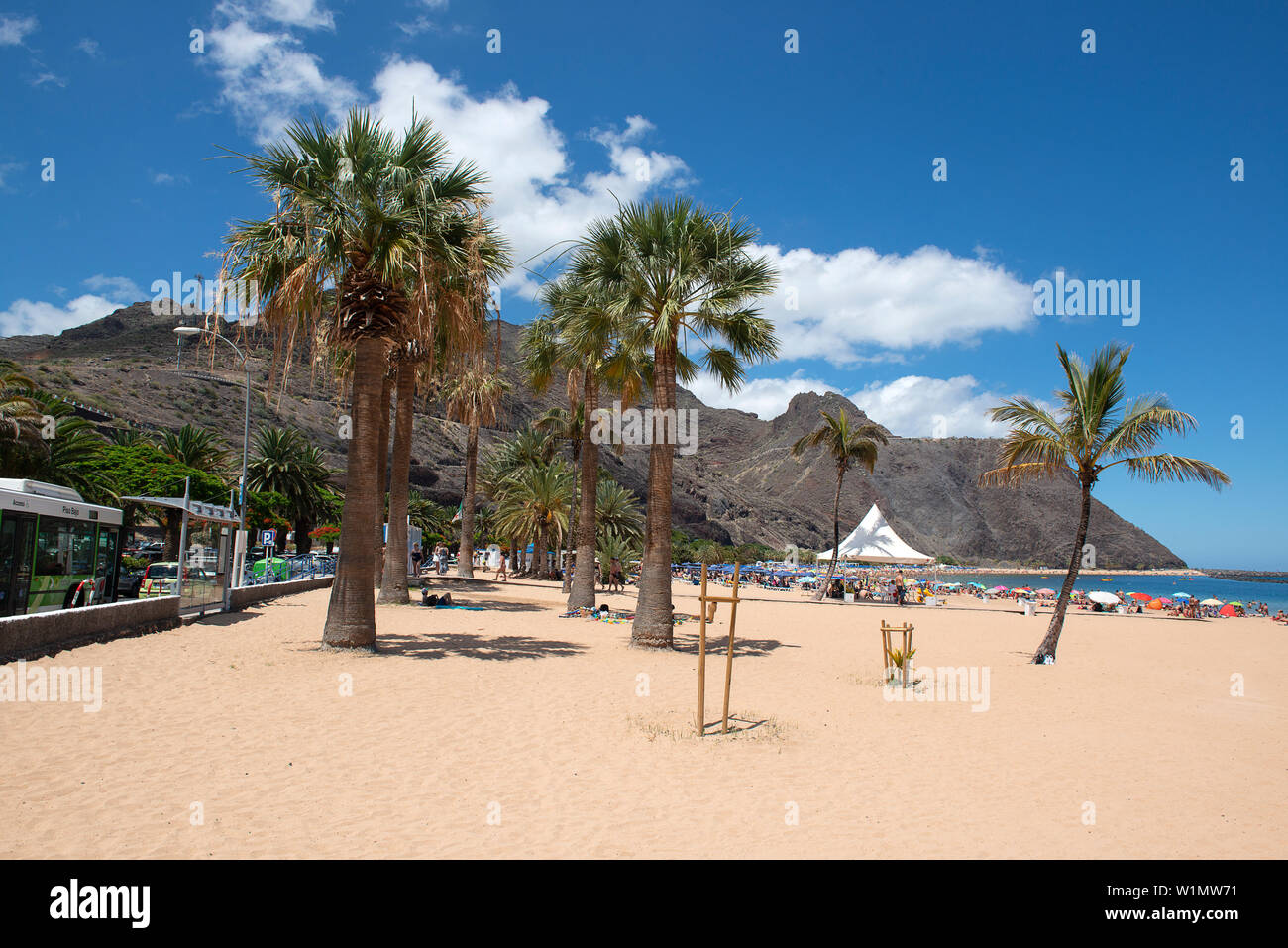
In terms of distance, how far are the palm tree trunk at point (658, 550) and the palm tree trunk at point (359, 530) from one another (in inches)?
205

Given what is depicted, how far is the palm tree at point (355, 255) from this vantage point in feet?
38.4

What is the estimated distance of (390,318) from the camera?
12.4 m

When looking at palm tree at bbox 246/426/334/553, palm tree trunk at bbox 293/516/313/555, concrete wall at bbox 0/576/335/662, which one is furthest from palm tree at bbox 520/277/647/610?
palm tree trunk at bbox 293/516/313/555

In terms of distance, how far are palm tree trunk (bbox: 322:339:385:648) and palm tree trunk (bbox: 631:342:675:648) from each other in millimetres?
5198

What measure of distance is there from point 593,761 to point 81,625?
915 cm

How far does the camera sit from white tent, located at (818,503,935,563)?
3900 cm

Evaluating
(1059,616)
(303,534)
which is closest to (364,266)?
(1059,616)

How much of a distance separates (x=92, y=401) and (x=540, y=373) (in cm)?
5226

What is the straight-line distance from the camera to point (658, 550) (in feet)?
48.5

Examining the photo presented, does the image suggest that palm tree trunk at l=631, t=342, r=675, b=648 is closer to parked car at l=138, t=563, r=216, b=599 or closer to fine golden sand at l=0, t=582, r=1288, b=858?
fine golden sand at l=0, t=582, r=1288, b=858

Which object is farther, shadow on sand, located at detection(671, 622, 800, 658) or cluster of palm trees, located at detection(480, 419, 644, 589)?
cluster of palm trees, located at detection(480, 419, 644, 589)

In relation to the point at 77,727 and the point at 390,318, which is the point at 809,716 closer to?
the point at 77,727

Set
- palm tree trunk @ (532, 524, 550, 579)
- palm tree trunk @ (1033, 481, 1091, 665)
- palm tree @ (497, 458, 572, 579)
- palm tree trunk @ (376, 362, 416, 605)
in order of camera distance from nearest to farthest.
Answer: palm tree trunk @ (1033, 481, 1091, 665) → palm tree trunk @ (376, 362, 416, 605) → palm tree @ (497, 458, 572, 579) → palm tree trunk @ (532, 524, 550, 579)
